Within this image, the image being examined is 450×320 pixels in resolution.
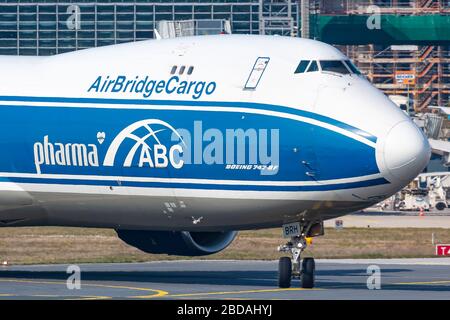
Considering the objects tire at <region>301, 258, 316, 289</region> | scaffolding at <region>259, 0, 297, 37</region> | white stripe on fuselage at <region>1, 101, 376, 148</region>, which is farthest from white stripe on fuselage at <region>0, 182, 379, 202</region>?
scaffolding at <region>259, 0, 297, 37</region>

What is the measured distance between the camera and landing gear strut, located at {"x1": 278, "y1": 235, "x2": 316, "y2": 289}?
1194 inches

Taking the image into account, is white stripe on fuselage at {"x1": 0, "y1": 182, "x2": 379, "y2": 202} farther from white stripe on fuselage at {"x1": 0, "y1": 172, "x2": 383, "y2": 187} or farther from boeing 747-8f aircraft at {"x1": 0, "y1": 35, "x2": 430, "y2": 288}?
white stripe on fuselage at {"x1": 0, "y1": 172, "x2": 383, "y2": 187}

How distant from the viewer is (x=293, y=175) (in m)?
29.5

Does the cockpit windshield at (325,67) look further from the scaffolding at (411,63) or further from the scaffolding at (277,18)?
the scaffolding at (411,63)

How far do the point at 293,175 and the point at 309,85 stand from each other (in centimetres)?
216

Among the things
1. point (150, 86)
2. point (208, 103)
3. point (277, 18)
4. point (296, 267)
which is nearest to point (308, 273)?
point (296, 267)

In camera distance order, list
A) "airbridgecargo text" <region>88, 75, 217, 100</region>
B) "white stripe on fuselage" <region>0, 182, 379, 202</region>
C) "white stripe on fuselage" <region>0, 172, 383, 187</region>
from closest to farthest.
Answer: "white stripe on fuselage" <region>0, 172, 383, 187</region> → "white stripe on fuselage" <region>0, 182, 379, 202</region> → "airbridgecargo text" <region>88, 75, 217, 100</region>

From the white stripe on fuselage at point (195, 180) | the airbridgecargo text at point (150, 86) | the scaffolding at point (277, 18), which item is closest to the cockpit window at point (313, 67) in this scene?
the airbridgecargo text at point (150, 86)

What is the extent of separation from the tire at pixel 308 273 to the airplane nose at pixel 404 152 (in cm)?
320

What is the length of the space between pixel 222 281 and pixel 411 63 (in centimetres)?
12600

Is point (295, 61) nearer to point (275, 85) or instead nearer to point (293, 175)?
point (275, 85)

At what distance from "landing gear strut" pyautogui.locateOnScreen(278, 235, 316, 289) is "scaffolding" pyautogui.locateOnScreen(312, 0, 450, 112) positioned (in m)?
119

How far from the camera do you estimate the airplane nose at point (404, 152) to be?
1112 inches

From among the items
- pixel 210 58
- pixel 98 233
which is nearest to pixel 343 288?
pixel 210 58
